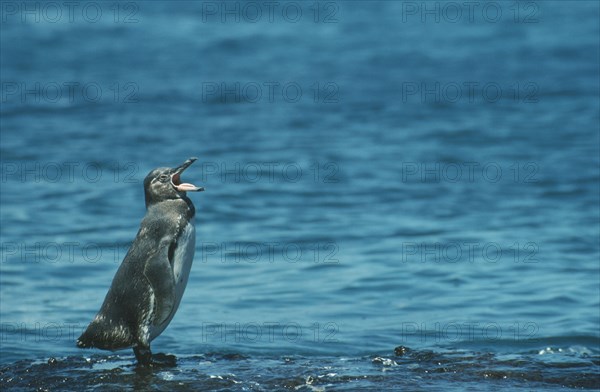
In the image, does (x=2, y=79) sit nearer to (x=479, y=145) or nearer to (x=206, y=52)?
(x=206, y=52)

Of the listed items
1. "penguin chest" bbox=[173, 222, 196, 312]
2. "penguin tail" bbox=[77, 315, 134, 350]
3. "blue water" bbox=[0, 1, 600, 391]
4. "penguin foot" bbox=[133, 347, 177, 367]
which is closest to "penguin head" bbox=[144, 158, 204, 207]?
"penguin chest" bbox=[173, 222, 196, 312]

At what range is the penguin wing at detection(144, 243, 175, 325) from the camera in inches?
372

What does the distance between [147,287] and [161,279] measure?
124 mm

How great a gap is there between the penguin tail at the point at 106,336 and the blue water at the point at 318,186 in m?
0.19

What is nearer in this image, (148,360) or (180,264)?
(148,360)

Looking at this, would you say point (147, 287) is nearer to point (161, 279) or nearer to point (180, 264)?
point (161, 279)

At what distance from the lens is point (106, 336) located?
9492 millimetres

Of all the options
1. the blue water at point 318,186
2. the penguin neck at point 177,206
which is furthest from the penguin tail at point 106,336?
the penguin neck at point 177,206

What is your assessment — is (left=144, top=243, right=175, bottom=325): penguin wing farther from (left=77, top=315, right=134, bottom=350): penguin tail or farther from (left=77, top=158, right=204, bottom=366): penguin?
(left=77, top=315, right=134, bottom=350): penguin tail

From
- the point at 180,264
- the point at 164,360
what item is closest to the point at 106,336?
the point at 164,360

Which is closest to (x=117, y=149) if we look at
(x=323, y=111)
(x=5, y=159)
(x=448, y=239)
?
(x=5, y=159)

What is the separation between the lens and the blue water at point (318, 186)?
1085 cm

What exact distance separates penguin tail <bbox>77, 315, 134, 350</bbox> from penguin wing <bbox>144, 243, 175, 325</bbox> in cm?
26

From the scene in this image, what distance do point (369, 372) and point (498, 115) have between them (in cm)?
1382
